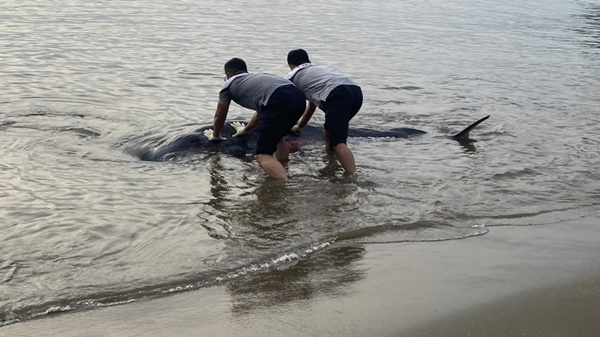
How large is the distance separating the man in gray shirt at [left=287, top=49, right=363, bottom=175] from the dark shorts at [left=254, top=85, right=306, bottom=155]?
0.40m

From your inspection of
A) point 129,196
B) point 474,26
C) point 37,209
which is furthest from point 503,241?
point 474,26

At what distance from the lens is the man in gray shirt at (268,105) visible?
761 cm

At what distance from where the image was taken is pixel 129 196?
691cm

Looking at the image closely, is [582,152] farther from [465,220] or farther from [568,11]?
[568,11]

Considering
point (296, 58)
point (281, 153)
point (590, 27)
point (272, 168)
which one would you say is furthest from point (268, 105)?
point (590, 27)

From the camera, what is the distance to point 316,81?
8180 millimetres

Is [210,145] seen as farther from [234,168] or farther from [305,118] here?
[305,118]

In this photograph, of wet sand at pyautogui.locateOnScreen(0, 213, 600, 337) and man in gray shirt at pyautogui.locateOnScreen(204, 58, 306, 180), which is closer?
wet sand at pyautogui.locateOnScreen(0, 213, 600, 337)

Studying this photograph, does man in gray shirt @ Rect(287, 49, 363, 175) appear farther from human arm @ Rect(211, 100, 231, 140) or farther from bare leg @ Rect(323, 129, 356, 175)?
human arm @ Rect(211, 100, 231, 140)

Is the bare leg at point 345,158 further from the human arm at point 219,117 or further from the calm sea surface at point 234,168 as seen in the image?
the human arm at point 219,117

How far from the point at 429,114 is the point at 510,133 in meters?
1.53

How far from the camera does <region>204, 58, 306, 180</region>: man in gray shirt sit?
25.0 ft

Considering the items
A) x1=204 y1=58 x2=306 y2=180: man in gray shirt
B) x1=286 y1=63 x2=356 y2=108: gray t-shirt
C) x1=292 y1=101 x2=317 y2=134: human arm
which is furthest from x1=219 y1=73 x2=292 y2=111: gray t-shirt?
x1=292 y1=101 x2=317 y2=134: human arm

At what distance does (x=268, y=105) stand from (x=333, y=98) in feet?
2.65
